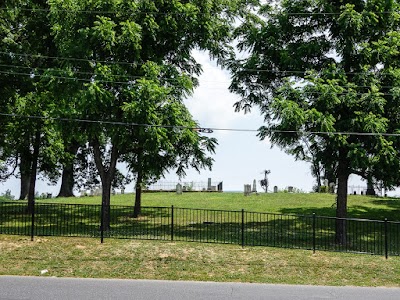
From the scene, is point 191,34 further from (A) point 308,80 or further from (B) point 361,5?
(B) point 361,5

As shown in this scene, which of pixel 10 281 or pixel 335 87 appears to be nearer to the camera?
pixel 10 281

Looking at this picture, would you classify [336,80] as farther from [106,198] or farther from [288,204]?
[288,204]

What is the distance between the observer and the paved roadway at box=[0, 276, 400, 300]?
9.76 metres

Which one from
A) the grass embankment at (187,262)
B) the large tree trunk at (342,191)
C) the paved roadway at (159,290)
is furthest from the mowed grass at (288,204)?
the paved roadway at (159,290)

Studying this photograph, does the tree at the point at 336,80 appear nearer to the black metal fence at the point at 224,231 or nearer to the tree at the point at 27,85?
the black metal fence at the point at 224,231

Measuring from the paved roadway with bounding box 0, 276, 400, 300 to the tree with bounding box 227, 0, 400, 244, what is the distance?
5.65 m

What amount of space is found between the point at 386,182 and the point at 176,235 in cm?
898

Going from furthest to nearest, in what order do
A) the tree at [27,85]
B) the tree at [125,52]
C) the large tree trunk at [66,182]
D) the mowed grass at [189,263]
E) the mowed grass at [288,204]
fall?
1. the large tree trunk at [66,182]
2. the mowed grass at [288,204]
3. the tree at [27,85]
4. the tree at [125,52]
5. the mowed grass at [189,263]

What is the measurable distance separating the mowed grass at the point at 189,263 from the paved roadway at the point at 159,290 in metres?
0.78

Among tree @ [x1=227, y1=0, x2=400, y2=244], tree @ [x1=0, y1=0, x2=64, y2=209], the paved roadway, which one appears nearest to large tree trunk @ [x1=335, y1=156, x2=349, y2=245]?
tree @ [x1=227, y1=0, x2=400, y2=244]

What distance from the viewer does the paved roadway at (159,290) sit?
9758mm

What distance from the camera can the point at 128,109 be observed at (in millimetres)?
17859

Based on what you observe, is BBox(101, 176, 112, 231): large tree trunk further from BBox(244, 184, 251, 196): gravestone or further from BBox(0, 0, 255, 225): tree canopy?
BBox(244, 184, 251, 196): gravestone

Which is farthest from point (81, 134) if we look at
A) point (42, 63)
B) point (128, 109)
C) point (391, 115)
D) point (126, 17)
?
point (391, 115)
